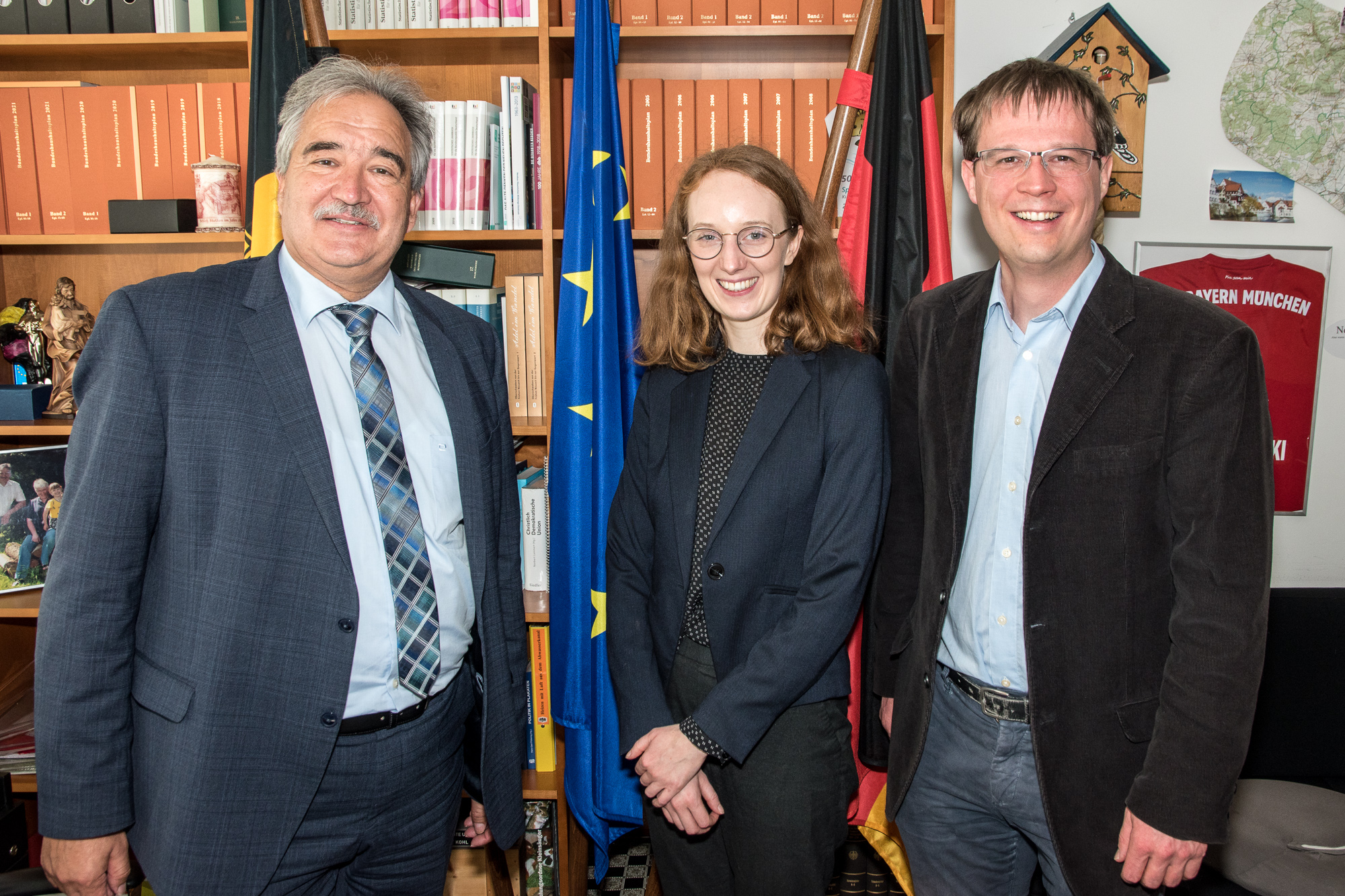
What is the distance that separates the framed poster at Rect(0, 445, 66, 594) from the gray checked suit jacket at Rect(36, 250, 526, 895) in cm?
144

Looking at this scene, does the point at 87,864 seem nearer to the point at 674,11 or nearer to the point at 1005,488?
the point at 1005,488

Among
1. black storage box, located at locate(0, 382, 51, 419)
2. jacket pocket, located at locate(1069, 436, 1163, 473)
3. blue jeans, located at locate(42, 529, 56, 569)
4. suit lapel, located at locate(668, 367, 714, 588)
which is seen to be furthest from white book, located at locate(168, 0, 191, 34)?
jacket pocket, located at locate(1069, 436, 1163, 473)

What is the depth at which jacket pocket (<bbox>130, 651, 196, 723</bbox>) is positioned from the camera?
1228 millimetres

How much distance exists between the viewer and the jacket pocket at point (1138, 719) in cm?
128

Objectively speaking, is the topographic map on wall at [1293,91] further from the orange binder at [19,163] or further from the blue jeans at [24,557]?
the blue jeans at [24,557]

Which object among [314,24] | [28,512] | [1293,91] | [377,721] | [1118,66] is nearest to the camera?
Result: [377,721]

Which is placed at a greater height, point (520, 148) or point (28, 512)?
point (520, 148)

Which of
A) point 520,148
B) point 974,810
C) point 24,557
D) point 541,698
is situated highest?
point 520,148

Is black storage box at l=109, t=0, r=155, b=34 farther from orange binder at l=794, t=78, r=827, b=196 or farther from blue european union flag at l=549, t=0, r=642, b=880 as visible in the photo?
orange binder at l=794, t=78, r=827, b=196

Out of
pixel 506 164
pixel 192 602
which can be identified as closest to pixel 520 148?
pixel 506 164

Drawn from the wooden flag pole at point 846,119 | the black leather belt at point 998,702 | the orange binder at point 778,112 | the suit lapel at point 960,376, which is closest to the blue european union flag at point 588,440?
the orange binder at point 778,112

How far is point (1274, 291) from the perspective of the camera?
2590 mm

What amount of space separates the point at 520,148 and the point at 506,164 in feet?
0.20

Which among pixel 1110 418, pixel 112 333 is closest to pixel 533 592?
pixel 112 333
